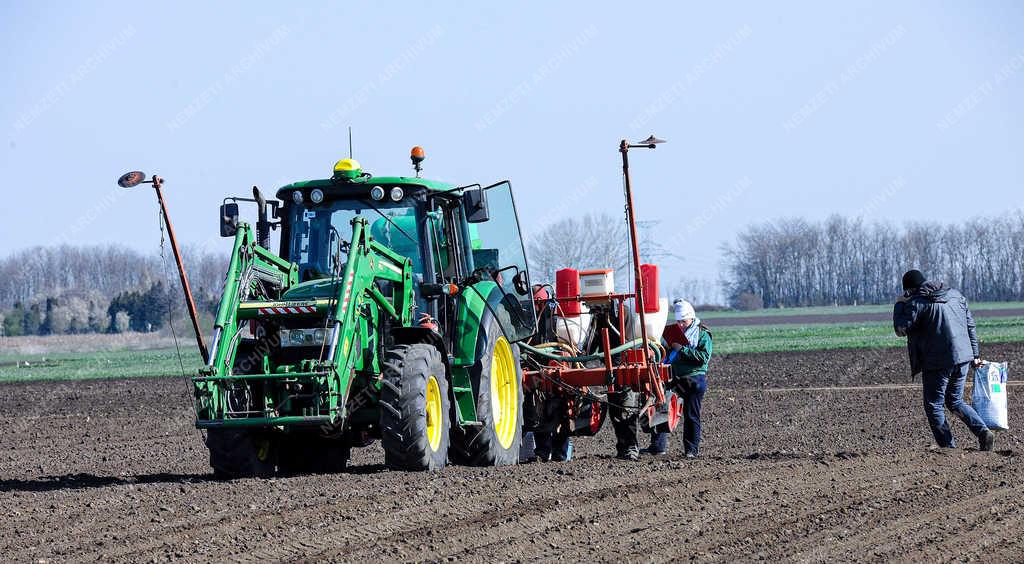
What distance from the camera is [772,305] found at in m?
92.8

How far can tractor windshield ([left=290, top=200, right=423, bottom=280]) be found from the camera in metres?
9.72

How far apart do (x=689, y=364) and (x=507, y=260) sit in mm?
2093

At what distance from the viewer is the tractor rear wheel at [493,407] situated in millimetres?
9453

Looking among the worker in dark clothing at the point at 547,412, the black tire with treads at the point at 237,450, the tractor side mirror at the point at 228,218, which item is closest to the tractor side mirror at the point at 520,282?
the worker in dark clothing at the point at 547,412

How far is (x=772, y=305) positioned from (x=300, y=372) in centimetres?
8700

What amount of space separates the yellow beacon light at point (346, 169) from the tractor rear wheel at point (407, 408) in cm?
165

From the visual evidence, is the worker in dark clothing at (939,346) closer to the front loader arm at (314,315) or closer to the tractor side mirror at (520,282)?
the tractor side mirror at (520,282)

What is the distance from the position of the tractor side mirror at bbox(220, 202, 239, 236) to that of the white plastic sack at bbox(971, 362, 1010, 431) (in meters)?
6.46

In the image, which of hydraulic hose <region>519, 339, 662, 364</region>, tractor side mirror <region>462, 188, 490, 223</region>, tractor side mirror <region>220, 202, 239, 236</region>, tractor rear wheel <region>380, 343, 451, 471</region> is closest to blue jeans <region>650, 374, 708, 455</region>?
hydraulic hose <region>519, 339, 662, 364</region>

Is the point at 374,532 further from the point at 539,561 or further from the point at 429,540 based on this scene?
the point at 539,561

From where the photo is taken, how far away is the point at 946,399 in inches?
414

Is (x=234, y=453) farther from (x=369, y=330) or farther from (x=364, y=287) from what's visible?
(x=364, y=287)

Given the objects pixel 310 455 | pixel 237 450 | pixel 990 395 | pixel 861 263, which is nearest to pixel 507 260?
pixel 310 455

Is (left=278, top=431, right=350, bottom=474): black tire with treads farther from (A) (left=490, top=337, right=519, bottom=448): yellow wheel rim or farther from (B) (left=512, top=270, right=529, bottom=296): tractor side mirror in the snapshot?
(B) (left=512, top=270, right=529, bottom=296): tractor side mirror
